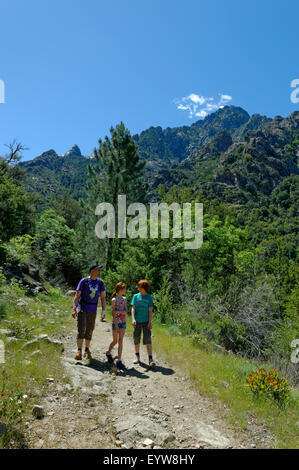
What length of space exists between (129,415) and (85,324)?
2235 millimetres

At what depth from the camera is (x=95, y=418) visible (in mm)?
3611

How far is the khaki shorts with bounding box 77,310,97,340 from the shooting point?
5594 millimetres

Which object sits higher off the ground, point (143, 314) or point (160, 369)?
point (143, 314)

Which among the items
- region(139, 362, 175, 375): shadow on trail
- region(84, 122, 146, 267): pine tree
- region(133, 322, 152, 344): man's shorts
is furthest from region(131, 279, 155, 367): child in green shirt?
region(84, 122, 146, 267): pine tree

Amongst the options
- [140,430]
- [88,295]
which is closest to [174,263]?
[88,295]

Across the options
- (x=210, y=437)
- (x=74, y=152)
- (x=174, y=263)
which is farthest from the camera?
(x=74, y=152)

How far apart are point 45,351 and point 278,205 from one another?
8323cm

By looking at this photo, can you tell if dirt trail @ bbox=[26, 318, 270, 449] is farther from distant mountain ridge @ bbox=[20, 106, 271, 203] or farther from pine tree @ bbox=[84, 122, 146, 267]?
distant mountain ridge @ bbox=[20, 106, 271, 203]

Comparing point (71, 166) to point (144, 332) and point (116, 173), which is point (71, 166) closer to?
point (116, 173)

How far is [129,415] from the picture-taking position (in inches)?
149

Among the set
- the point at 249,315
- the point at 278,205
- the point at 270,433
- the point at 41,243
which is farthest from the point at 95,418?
the point at 278,205

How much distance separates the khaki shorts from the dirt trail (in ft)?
1.73

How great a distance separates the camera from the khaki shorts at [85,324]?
5.59 metres
